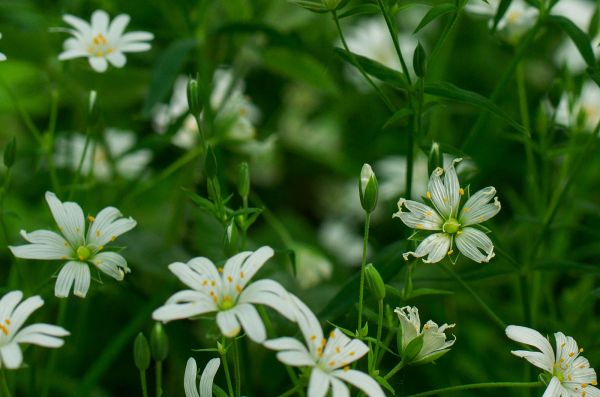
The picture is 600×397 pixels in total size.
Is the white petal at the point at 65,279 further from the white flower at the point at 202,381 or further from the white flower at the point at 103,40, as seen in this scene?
the white flower at the point at 103,40

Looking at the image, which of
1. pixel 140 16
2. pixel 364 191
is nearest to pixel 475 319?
pixel 364 191

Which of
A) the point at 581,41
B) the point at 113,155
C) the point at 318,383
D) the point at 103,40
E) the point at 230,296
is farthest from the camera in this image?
the point at 113,155

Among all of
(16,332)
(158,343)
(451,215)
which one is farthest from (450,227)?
(16,332)

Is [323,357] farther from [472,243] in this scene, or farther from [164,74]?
[164,74]

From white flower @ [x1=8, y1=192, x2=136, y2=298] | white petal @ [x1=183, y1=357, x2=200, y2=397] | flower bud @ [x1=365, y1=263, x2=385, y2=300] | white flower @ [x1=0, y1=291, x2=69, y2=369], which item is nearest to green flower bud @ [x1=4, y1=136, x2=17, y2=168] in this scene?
white flower @ [x1=8, y1=192, x2=136, y2=298]

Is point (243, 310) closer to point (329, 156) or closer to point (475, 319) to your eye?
point (475, 319)

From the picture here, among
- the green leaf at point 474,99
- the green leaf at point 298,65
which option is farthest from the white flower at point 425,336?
the green leaf at point 298,65

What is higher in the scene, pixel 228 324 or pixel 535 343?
pixel 228 324
